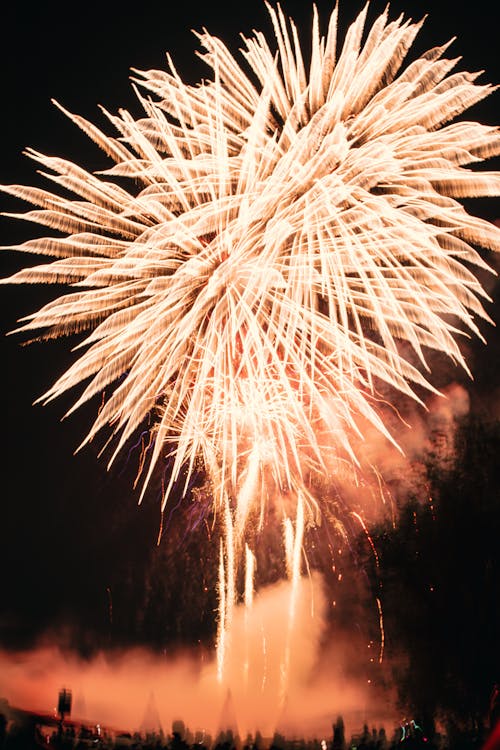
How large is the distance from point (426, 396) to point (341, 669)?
15.8 ft

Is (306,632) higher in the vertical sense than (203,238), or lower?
lower

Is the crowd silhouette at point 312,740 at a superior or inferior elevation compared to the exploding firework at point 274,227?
inferior

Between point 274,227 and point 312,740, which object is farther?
point 312,740

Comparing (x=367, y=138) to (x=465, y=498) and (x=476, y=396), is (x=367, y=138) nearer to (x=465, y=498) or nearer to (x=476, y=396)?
(x=476, y=396)

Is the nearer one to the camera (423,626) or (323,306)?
(323,306)

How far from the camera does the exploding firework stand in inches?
272

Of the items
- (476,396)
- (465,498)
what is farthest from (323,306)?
(465,498)

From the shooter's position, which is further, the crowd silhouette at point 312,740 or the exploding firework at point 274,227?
the crowd silhouette at point 312,740

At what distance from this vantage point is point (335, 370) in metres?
7.96

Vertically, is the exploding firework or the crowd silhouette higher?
A: the exploding firework

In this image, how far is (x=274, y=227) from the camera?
23.5ft

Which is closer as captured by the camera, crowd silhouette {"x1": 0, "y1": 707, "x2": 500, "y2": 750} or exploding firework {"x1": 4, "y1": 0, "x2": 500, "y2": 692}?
exploding firework {"x1": 4, "y1": 0, "x2": 500, "y2": 692}

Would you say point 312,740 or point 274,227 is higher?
point 274,227

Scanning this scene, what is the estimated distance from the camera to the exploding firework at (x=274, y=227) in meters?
6.91
